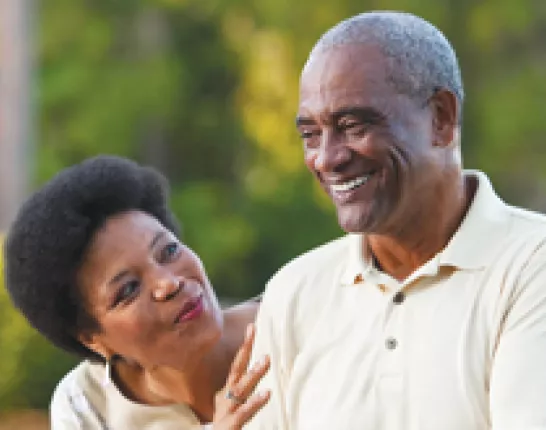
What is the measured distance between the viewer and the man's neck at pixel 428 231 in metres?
2.77

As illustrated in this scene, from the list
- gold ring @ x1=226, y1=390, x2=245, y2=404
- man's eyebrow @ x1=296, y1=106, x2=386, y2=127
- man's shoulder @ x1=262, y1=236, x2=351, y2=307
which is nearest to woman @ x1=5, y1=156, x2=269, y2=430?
gold ring @ x1=226, y1=390, x2=245, y2=404

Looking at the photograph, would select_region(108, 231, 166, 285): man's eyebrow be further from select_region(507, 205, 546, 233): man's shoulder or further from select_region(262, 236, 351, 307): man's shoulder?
select_region(507, 205, 546, 233): man's shoulder

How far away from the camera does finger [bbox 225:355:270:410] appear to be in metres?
3.01

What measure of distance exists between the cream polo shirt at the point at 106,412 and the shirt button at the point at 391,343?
0.89m

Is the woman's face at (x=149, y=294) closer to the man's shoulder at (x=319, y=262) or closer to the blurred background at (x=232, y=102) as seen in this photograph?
the man's shoulder at (x=319, y=262)

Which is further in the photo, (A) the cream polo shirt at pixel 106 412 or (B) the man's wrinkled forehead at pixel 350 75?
(A) the cream polo shirt at pixel 106 412

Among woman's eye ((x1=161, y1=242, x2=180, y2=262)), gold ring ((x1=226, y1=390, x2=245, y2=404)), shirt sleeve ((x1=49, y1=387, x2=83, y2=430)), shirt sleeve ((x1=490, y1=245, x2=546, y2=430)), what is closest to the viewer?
shirt sleeve ((x1=490, y1=245, x2=546, y2=430))

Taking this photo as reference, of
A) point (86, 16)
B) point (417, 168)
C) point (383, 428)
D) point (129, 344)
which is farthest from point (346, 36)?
point (86, 16)

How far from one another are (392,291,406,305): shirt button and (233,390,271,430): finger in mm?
420

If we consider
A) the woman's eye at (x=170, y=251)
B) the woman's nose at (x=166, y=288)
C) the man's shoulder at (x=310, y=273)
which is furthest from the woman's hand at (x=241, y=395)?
the woman's eye at (x=170, y=251)

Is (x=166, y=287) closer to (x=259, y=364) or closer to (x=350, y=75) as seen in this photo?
(x=259, y=364)

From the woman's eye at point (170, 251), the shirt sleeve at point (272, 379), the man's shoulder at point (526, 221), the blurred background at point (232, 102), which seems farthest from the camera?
the blurred background at point (232, 102)

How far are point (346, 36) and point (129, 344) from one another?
3.78 feet

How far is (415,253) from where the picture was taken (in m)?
2.81
